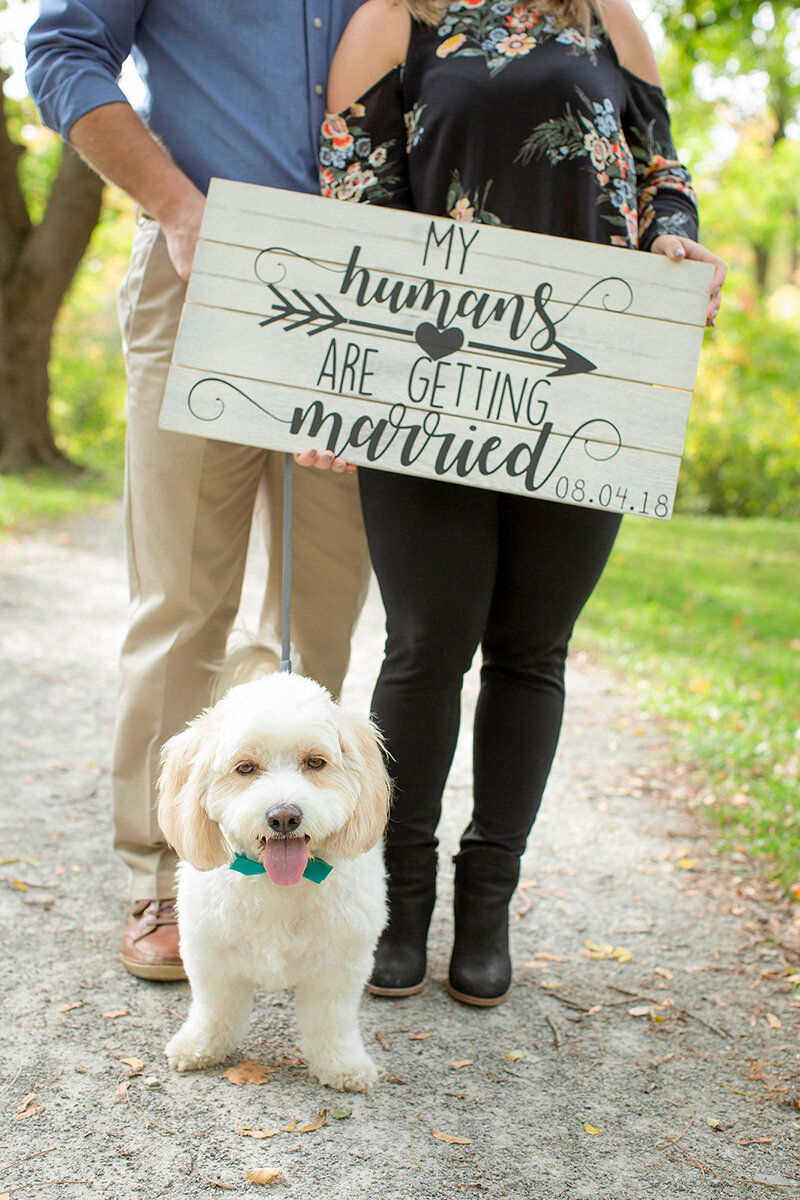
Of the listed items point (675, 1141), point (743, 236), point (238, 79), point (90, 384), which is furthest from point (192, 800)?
point (743, 236)

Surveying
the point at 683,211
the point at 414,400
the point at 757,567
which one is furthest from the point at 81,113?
the point at 757,567

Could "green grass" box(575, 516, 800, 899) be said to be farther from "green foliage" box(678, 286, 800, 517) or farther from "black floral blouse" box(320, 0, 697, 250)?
"green foliage" box(678, 286, 800, 517)

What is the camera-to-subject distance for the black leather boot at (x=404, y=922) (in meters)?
2.31

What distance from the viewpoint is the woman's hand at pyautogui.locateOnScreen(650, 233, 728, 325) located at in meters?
2.07

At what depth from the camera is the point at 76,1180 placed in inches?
65.8

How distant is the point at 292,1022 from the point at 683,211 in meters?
2.03

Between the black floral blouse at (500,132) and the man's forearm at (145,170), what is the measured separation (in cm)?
32

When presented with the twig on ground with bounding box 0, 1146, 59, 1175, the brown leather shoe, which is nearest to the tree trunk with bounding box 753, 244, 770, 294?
the brown leather shoe

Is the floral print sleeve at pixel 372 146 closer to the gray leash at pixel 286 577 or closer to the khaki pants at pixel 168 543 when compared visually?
the khaki pants at pixel 168 543

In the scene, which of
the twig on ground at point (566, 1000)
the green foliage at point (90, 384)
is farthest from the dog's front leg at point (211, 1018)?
the green foliage at point (90, 384)

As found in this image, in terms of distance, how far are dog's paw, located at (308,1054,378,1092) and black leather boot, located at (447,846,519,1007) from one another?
0.40 meters

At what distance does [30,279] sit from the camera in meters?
11.2

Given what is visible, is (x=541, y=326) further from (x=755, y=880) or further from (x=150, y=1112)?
(x=755, y=880)

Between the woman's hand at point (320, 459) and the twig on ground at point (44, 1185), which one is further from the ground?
the woman's hand at point (320, 459)
